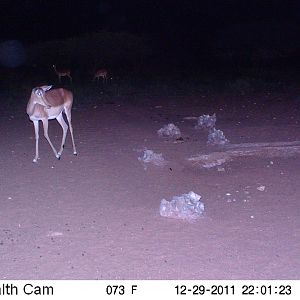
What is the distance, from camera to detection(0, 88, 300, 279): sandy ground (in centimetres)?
619

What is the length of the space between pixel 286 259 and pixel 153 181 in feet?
11.4

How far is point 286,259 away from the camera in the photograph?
20.5ft

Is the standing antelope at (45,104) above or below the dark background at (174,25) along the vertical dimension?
below

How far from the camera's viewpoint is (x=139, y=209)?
314 inches

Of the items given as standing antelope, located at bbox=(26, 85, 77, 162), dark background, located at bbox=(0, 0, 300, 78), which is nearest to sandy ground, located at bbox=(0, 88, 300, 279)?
standing antelope, located at bbox=(26, 85, 77, 162)

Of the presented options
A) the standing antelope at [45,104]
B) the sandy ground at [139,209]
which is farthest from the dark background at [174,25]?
the standing antelope at [45,104]

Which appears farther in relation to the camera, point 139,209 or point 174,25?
point 174,25

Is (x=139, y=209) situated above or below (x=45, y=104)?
below

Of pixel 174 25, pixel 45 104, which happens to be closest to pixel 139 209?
pixel 45 104

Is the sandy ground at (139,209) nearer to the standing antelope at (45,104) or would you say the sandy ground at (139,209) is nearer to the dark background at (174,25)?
the standing antelope at (45,104)

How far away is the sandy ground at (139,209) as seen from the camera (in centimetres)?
619

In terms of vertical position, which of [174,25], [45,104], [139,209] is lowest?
[139,209]

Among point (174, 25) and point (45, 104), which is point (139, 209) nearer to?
point (45, 104)

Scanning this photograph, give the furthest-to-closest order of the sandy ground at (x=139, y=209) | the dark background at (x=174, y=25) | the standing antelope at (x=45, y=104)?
1. the dark background at (x=174, y=25)
2. the standing antelope at (x=45, y=104)
3. the sandy ground at (x=139, y=209)
